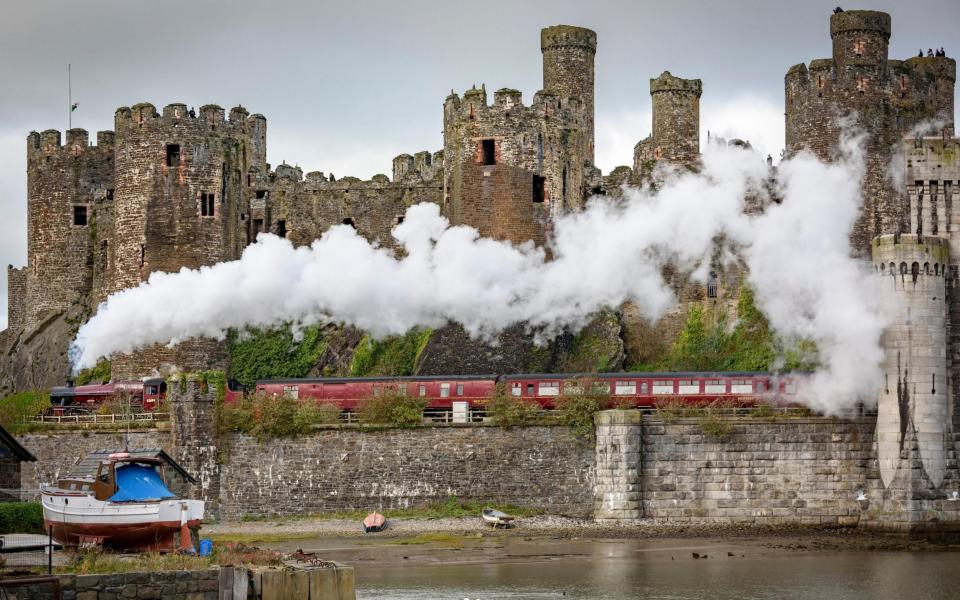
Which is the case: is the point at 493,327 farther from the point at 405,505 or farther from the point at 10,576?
the point at 10,576

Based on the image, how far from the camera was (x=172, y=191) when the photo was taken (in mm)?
68938

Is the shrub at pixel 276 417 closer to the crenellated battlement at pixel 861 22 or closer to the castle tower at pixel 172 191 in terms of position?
the castle tower at pixel 172 191

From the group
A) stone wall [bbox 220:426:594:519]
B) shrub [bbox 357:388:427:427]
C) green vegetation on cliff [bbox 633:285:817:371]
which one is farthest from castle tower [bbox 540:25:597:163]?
stone wall [bbox 220:426:594:519]

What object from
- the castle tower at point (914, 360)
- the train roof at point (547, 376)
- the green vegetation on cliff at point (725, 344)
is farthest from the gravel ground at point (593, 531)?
the green vegetation on cliff at point (725, 344)

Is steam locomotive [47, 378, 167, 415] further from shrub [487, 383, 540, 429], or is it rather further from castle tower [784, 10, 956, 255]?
castle tower [784, 10, 956, 255]

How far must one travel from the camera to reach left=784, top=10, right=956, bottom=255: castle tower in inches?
2682

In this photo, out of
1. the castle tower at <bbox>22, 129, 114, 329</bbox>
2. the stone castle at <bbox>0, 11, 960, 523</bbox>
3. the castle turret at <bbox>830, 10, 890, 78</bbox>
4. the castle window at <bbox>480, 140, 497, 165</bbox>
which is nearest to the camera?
the stone castle at <bbox>0, 11, 960, 523</bbox>

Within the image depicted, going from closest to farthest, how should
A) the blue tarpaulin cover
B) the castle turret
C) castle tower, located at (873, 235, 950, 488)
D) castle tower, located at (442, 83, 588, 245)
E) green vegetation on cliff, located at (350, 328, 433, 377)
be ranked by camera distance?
the blue tarpaulin cover → castle tower, located at (873, 235, 950, 488) → green vegetation on cliff, located at (350, 328, 433, 377) → castle tower, located at (442, 83, 588, 245) → the castle turret

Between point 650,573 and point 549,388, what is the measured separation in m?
10.9

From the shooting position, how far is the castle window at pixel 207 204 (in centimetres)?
6919

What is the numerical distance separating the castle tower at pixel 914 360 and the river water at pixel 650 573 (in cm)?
361

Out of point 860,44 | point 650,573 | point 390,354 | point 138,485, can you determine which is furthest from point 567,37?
point 138,485

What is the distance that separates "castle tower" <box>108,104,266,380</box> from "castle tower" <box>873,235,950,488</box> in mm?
23589

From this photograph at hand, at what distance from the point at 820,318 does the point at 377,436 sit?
14.1 metres
